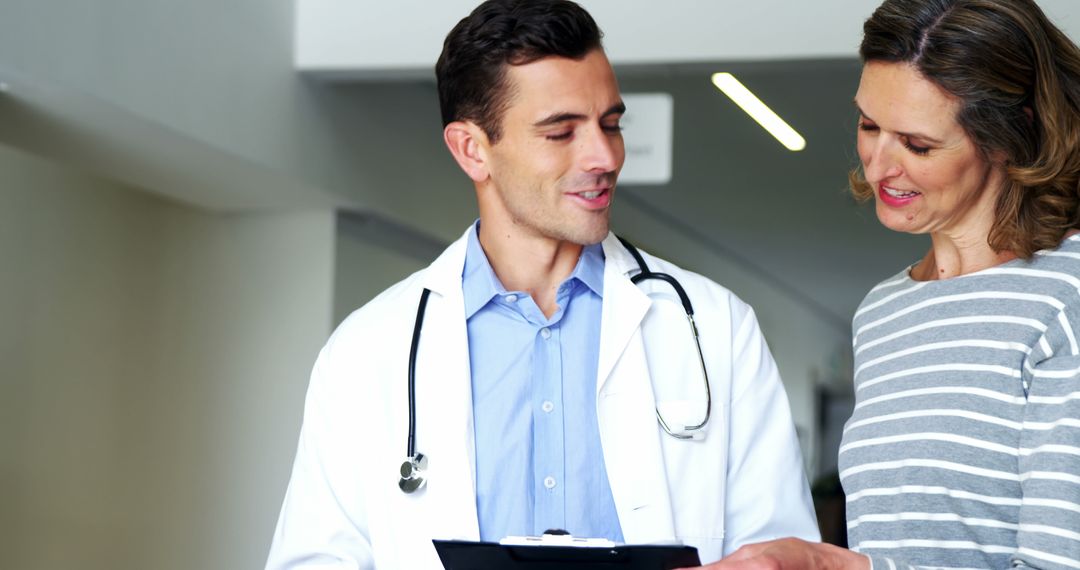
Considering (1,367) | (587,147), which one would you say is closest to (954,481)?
(587,147)

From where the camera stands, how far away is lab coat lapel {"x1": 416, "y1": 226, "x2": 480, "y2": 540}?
1889mm

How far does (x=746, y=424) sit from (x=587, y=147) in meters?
0.49

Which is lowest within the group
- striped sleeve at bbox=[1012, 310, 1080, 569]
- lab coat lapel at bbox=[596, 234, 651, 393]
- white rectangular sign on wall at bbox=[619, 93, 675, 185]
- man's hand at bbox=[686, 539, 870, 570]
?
man's hand at bbox=[686, 539, 870, 570]

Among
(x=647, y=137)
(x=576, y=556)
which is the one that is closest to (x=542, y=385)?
(x=576, y=556)

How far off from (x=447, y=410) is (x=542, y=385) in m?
0.15

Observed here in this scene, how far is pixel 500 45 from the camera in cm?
213

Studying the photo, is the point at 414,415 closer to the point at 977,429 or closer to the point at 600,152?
the point at 600,152

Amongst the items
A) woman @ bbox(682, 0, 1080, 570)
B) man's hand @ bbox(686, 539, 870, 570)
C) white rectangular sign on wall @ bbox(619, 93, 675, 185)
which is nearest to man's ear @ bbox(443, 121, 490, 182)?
woman @ bbox(682, 0, 1080, 570)

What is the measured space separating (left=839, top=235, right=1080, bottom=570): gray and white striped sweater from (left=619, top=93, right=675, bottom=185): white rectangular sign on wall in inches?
105

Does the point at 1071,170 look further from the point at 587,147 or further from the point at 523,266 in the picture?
the point at 523,266

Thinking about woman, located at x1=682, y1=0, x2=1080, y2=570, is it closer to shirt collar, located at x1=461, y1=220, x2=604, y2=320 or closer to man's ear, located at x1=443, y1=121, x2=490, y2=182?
shirt collar, located at x1=461, y1=220, x2=604, y2=320

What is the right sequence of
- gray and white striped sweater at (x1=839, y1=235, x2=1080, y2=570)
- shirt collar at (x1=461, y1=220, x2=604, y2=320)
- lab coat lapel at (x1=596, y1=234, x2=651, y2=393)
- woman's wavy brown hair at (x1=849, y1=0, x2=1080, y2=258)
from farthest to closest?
1. shirt collar at (x1=461, y1=220, x2=604, y2=320)
2. lab coat lapel at (x1=596, y1=234, x2=651, y2=393)
3. woman's wavy brown hair at (x1=849, y1=0, x2=1080, y2=258)
4. gray and white striped sweater at (x1=839, y1=235, x2=1080, y2=570)

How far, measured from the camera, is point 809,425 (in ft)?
45.5

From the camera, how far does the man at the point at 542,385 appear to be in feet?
6.25
